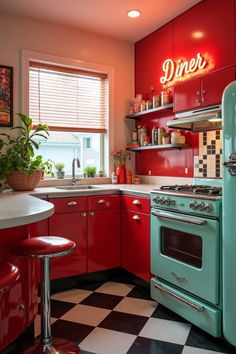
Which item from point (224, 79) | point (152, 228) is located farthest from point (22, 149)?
point (224, 79)

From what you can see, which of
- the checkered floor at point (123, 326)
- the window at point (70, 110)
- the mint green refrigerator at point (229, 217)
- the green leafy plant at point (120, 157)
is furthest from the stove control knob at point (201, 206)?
the window at point (70, 110)

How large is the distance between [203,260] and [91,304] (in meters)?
1.08

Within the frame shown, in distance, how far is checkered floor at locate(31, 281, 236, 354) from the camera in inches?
75.4

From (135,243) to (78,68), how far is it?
2118mm

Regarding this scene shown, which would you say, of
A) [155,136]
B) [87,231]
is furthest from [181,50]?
[87,231]

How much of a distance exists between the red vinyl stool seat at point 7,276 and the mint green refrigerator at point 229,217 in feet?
4.05

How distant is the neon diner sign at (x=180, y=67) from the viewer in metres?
2.88

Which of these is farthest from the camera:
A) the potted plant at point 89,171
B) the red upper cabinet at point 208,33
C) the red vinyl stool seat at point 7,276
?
the potted plant at point 89,171

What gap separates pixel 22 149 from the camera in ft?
9.68

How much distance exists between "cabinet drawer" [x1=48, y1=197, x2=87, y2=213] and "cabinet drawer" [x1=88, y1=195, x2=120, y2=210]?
75 millimetres

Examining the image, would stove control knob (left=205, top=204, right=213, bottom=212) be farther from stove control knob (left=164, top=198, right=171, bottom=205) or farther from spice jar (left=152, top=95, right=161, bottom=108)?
spice jar (left=152, top=95, right=161, bottom=108)

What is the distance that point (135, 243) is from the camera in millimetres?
2861

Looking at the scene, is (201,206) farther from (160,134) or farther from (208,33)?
(208,33)

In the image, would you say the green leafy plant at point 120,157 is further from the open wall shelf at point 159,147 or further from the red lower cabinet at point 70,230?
the red lower cabinet at point 70,230
